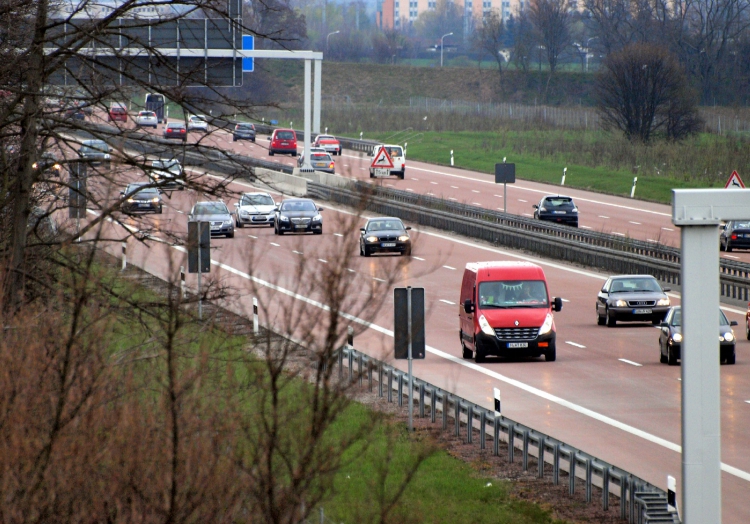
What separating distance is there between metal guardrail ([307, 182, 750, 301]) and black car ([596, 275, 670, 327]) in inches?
152

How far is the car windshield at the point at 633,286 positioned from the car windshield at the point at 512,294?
5606 mm

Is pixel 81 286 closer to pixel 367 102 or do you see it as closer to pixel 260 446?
pixel 260 446

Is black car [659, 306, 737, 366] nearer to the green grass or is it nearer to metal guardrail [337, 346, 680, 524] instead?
metal guardrail [337, 346, 680, 524]

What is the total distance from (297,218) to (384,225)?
5468 millimetres

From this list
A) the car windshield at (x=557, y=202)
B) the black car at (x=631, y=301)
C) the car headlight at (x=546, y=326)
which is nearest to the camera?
the car headlight at (x=546, y=326)

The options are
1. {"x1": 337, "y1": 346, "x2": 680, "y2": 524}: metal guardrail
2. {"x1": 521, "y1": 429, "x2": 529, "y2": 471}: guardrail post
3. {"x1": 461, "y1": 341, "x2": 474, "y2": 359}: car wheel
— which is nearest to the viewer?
{"x1": 337, "y1": 346, "x2": 680, "y2": 524}: metal guardrail

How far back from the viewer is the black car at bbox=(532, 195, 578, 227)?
5175 cm

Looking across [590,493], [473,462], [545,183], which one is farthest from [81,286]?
[545,183]

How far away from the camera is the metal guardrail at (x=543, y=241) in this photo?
36.6 m

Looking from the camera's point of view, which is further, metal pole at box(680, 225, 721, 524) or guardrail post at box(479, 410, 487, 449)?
guardrail post at box(479, 410, 487, 449)

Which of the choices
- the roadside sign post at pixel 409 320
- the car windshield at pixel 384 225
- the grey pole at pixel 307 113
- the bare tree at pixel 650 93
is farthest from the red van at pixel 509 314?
the bare tree at pixel 650 93

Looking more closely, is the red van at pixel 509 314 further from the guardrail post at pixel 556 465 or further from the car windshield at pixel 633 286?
the guardrail post at pixel 556 465

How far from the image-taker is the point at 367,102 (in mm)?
151500

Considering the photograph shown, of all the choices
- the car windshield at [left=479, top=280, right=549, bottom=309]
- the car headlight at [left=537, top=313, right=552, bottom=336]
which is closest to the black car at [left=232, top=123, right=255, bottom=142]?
the car windshield at [left=479, top=280, right=549, bottom=309]
